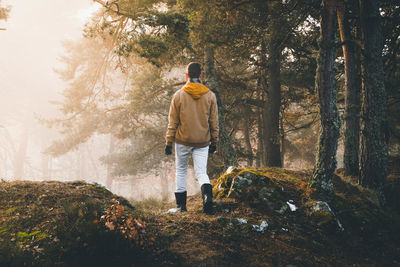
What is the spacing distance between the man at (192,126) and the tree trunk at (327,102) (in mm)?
2125

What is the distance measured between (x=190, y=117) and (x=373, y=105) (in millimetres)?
4544

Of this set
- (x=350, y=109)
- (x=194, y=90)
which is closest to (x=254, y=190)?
(x=194, y=90)

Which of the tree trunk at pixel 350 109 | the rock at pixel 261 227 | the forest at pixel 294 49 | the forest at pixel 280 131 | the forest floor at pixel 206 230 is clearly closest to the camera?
the forest floor at pixel 206 230

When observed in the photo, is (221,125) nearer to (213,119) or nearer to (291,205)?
(213,119)

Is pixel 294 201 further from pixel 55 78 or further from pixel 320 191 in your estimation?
pixel 55 78

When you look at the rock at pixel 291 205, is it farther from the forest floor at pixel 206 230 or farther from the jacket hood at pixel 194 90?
the jacket hood at pixel 194 90

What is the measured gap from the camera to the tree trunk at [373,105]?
5777mm

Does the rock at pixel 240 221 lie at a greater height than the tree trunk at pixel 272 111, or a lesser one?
lesser

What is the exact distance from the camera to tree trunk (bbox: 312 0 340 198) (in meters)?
4.60

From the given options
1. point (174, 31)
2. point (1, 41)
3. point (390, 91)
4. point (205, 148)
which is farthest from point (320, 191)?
point (1, 41)

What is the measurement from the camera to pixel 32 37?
A: 118ft

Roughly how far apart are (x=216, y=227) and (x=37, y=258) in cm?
204

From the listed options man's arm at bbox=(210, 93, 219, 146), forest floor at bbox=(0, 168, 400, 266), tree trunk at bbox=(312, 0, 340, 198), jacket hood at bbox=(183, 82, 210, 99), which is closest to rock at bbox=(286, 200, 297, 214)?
forest floor at bbox=(0, 168, 400, 266)

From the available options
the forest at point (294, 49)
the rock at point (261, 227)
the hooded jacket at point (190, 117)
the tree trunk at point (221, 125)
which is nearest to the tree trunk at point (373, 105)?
the forest at point (294, 49)
